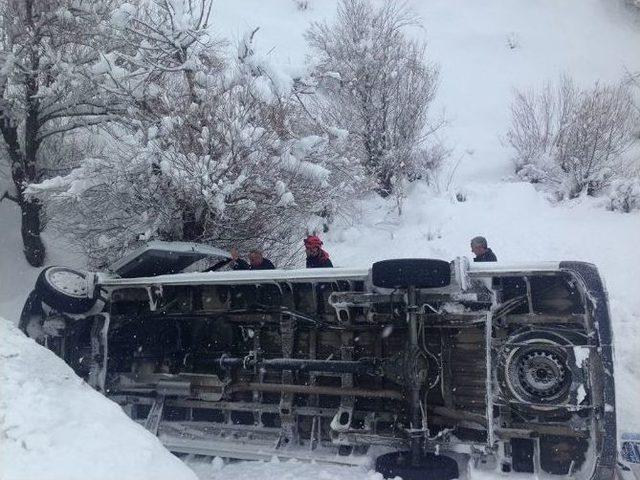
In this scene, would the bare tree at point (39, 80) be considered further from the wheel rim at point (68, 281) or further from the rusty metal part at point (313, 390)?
the rusty metal part at point (313, 390)

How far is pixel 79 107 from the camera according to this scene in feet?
33.4

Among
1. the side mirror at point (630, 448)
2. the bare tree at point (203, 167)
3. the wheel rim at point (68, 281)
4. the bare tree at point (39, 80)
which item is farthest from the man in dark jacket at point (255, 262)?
the bare tree at point (39, 80)

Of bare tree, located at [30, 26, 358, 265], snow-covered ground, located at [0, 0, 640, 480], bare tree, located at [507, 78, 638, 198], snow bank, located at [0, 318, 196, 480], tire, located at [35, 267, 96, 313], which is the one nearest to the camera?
snow bank, located at [0, 318, 196, 480]

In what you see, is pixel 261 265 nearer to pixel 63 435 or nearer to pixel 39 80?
pixel 63 435

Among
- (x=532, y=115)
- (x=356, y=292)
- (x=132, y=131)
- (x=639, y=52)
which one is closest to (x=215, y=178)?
(x=132, y=131)

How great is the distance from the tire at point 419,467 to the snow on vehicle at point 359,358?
13mm

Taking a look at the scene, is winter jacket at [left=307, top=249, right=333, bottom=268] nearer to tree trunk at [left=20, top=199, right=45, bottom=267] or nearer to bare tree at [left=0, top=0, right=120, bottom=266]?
bare tree at [left=0, top=0, right=120, bottom=266]

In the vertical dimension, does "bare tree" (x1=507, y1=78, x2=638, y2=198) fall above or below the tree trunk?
above

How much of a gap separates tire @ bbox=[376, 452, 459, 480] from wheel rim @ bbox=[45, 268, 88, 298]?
10.5 feet

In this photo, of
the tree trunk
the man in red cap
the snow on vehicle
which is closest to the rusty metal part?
the snow on vehicle

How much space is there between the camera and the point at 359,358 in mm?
4340

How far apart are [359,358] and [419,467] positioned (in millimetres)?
1022

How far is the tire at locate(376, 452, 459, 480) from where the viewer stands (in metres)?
3.48

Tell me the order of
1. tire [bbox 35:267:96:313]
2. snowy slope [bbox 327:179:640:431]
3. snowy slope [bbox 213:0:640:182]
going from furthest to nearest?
snowy slope [bbox 213:0:640:182] < snowy slope [bbox 327:179:640:431] < tire [bbox 35:267:96:313]
